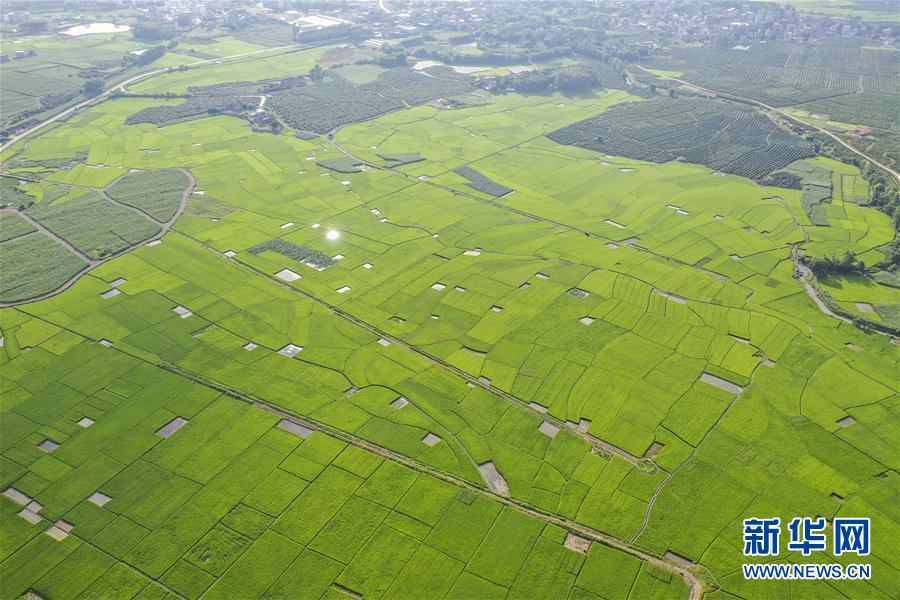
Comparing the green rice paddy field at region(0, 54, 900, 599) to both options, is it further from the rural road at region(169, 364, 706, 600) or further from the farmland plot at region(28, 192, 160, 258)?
the farmland plot at region(28, 192, 160, 258)

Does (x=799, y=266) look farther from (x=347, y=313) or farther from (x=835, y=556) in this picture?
(x=347, y=313)

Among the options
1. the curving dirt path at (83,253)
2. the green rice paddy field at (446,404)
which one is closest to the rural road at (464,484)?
the green rice paddy field at (446,404)

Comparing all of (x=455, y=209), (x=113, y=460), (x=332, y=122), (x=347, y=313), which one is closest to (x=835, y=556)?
(x=347, y=313)

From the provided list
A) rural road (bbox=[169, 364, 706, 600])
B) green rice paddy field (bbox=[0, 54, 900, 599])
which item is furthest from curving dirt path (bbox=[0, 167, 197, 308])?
rural road (bbox=[169, 364, 706, 600])

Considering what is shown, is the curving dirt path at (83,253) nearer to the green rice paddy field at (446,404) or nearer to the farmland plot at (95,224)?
the farmland plot at (95,224)

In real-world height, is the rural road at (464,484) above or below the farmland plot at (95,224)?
below

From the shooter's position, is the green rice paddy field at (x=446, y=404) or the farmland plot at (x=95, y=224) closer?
the green rice paddy field at (x=446, y=404)

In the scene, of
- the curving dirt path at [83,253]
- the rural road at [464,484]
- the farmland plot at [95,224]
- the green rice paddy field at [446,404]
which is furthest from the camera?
the farmland plot at [95,224]

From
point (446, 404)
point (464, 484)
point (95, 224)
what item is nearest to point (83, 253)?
point (95, 224)

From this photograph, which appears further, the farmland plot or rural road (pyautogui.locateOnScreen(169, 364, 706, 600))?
the farmland plot

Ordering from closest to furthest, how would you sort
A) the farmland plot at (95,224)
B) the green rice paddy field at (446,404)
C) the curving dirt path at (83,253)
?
the green rice paddy field at (446,404)
the curving dirt path at (83,253)
the farmland plot at (95,224)

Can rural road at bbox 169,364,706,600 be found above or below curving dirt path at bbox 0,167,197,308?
below
